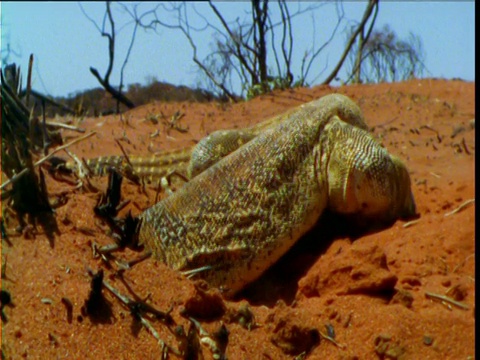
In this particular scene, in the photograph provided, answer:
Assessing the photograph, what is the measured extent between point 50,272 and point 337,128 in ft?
9.94

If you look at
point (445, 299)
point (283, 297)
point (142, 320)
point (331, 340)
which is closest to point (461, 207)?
point (283, 297)

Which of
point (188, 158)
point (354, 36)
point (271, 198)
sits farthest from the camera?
A: point (354, 36)

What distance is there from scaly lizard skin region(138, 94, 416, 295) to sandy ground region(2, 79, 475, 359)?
250 millimetres

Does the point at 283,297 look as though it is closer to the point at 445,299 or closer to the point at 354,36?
the point at 445,299

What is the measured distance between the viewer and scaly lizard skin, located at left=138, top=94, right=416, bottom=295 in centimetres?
578

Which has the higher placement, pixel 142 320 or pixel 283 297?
pixel 142 320

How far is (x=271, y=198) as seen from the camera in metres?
6.02

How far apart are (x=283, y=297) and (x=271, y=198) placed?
0.74 m

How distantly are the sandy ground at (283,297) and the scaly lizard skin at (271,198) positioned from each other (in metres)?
0.25

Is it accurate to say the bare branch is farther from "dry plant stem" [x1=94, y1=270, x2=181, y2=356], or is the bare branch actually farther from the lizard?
"dry plant stem" [x1=94, y1=270, x2=181, y2=356]

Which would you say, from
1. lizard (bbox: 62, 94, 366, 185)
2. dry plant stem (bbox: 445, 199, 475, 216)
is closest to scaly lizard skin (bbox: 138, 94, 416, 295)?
lizard (bbox: 62, 94, 366, 185)

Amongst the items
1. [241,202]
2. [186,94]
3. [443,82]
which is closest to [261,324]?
[241,202]

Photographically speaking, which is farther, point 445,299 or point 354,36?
point 354,36

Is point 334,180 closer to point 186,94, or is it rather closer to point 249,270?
point 249,270
